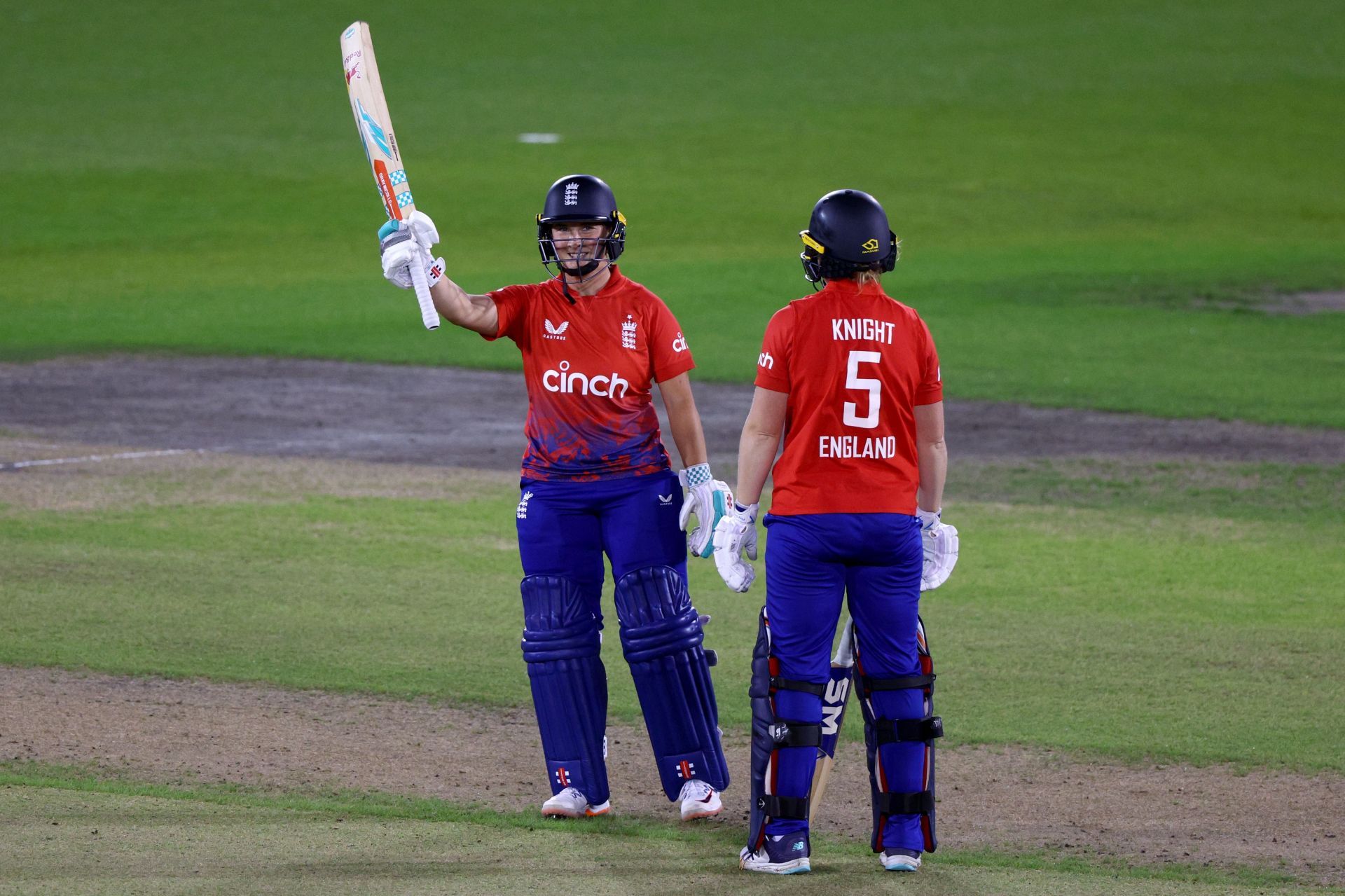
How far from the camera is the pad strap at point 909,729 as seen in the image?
19.1 ft

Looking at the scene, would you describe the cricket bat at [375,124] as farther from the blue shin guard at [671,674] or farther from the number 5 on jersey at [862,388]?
the number 5 on jersey at [862,388]

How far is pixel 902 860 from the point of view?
577cm

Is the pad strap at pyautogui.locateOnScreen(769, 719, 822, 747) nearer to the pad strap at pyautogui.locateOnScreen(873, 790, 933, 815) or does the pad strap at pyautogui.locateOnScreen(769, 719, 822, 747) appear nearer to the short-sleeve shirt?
the pad strap at pyautogui.locateOnScreen(873, 790, 933, 815)

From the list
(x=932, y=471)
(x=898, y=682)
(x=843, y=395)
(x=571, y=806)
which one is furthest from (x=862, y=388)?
(x=571, y=806)

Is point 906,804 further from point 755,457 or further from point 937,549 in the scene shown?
point 755,457

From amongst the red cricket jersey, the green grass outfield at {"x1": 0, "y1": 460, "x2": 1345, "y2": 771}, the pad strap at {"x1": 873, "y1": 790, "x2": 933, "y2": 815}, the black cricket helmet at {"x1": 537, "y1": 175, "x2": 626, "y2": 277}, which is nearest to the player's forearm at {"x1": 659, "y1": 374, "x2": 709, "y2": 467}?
the black cricket helmet at {"x1": 537, "y1": 175, "x2": 626, "y2": 277}

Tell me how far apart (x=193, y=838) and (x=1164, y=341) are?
1733 cm

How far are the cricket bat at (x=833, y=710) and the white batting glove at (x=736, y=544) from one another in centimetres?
46

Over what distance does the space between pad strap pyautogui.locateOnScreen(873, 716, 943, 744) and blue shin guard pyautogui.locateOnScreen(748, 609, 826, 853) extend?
245 millimetres

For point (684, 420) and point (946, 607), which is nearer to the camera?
point (684, 420)

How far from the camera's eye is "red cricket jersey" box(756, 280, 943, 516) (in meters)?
5.71

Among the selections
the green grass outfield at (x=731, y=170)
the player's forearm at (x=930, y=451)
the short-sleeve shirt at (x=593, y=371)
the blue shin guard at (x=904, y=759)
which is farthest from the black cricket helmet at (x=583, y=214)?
the green grass outfield at (x=731, y=170)

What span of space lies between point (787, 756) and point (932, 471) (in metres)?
1.13

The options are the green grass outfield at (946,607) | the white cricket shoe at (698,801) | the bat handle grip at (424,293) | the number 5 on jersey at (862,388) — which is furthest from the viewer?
the green grass outfield at (946,607)
